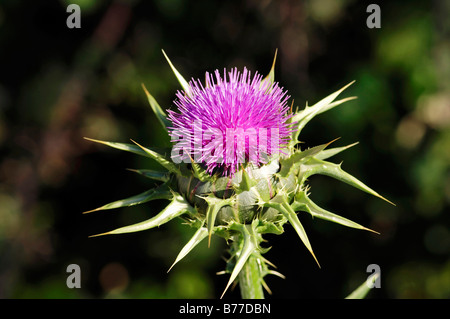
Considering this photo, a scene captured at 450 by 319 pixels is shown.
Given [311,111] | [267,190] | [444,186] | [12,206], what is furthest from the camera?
[12,206]

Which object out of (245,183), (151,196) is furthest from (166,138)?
(245,183)

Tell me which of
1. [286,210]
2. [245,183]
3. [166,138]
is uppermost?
[166,138]

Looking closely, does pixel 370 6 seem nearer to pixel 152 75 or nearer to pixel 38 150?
pixel 152 75

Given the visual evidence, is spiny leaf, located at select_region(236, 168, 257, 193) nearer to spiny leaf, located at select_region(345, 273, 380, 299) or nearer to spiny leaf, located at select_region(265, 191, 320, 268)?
spiny leaf, located at select_region(265, 191, 320, 268)

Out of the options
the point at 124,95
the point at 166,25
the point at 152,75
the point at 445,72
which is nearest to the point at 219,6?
the point at 166,25

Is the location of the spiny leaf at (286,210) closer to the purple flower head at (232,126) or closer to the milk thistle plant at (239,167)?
the milk thistle plant at (239,167)

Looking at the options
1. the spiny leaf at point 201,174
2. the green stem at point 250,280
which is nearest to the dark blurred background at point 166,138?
the green stem at point 250,280

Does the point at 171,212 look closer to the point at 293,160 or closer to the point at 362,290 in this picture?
the point at 293,160
